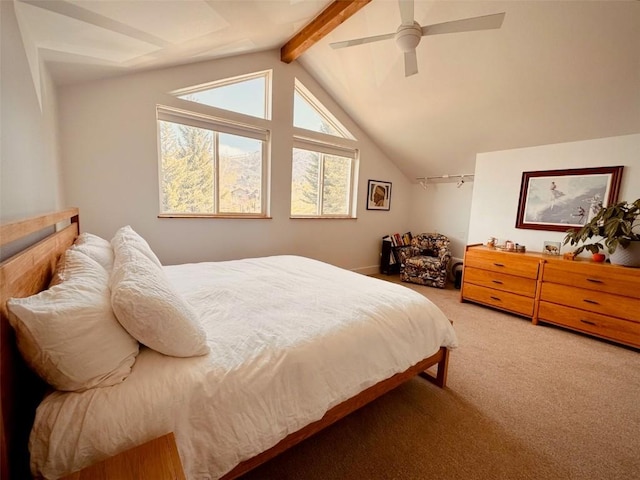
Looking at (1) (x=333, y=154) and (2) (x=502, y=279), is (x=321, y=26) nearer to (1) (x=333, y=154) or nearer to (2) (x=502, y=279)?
(1) (x=333, y=154)

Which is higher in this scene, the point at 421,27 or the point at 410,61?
the point at 421,27

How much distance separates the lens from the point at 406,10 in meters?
1.79

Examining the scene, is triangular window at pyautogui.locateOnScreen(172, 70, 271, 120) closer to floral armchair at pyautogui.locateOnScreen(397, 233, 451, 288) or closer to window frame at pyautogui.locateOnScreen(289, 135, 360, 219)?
window frame at pyautogui.locateOnScreen(289, 135, 360, 219)

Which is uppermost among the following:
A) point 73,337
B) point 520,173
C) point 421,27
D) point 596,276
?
point 421,27

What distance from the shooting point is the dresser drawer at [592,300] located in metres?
2.50

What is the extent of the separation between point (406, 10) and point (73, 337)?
8.01ft

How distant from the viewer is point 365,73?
11.6ft

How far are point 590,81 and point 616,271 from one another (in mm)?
1831

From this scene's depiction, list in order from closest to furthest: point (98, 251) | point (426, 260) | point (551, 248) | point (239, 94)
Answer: point (98, 251)
point (551, 248)
point (239, 94)
point (426, 260)

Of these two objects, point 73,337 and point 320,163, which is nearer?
point 73,337

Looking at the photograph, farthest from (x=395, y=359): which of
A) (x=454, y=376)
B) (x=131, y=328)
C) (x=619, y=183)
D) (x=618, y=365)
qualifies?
(x=619, y=183)

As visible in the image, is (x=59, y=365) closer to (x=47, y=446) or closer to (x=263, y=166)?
(x=47, y=446)

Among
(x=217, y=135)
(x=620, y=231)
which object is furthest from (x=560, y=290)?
(x=217, y=135)

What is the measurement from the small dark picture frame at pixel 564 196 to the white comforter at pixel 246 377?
276 cm
